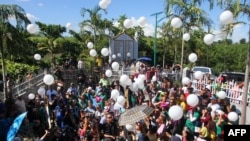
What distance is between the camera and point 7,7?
13.3 meters

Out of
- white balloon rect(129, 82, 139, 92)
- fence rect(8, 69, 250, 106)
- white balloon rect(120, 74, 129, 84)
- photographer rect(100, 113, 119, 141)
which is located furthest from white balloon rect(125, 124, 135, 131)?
fence rect(8, 69, 250, 106)

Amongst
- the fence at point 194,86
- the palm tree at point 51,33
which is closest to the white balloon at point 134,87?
the fence at point 194,86

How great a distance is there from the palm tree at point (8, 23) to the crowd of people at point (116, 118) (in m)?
2.72

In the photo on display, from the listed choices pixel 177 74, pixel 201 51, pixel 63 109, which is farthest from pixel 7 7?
pixel 201 51

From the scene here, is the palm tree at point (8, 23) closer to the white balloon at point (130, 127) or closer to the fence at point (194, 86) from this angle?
the fence at point (194, 86)

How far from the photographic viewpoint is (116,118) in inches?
396

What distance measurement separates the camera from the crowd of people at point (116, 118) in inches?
338

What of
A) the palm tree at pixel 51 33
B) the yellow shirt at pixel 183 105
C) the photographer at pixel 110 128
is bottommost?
the photographer at pixel 110 128

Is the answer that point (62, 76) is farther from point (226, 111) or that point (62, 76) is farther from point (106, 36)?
point (106, 36)

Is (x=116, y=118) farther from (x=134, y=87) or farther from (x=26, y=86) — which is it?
(x=26, y=86)

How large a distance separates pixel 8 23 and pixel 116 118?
6185mm

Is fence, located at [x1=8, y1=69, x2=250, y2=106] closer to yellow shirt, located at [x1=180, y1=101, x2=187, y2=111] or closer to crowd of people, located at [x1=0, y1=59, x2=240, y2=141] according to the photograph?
crowd of people, located at [x1=0, y1=59, x2=240, y2=141]

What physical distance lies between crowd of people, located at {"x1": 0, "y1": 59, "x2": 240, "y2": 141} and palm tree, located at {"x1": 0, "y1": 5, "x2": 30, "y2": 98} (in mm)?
2720

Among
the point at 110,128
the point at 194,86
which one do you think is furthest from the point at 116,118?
the point at 194,86
